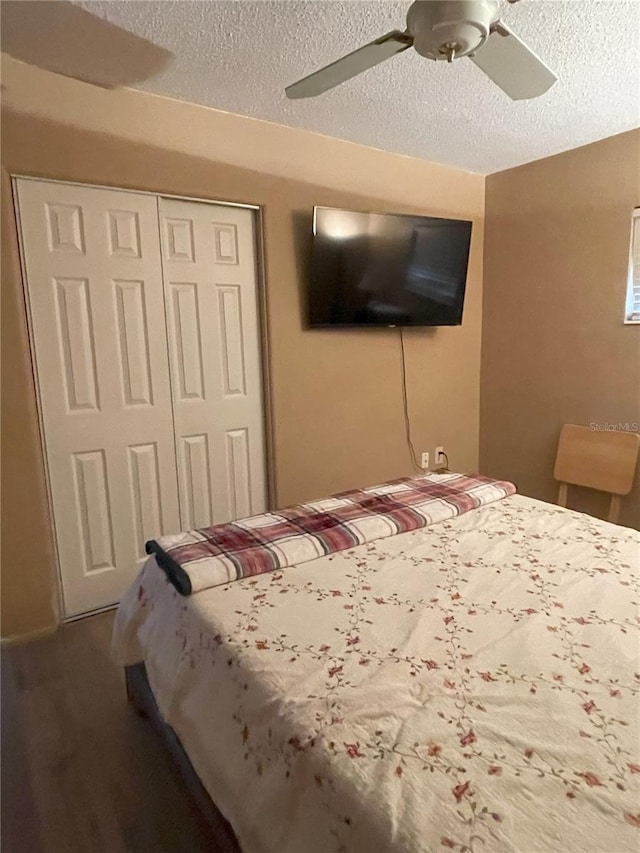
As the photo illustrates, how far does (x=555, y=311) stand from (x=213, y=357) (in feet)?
7.09

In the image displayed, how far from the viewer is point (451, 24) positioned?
1323 mm

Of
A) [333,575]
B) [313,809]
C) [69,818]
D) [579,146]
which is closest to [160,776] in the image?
[69,818]

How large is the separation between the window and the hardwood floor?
10.2 ft

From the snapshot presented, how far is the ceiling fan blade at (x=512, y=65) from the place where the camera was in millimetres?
1423

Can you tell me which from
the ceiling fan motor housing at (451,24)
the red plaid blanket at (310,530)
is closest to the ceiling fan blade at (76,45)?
the ceiling fan motor housing at (451,24)

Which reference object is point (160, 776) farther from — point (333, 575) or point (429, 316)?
point (429, 316)

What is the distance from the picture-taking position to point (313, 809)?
2.96ft

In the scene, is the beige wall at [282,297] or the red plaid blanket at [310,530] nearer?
the red plaid blanket at [310,530]

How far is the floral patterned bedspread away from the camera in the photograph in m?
0.82

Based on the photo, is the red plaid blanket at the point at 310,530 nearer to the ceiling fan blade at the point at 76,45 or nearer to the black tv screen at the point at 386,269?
the black tv screen at the point at 386,269

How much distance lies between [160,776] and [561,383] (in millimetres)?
3000

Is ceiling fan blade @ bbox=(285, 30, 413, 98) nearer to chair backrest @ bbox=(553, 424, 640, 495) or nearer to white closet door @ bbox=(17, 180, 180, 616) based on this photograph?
white closet door @ bbox=(17, 180, 180, 616)

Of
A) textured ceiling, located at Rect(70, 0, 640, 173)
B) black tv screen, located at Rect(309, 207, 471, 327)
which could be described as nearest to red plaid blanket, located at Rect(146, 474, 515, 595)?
black tv screen, located at Rect(309, 207, 471, 327)

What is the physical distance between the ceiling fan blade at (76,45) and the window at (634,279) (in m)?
2.52
